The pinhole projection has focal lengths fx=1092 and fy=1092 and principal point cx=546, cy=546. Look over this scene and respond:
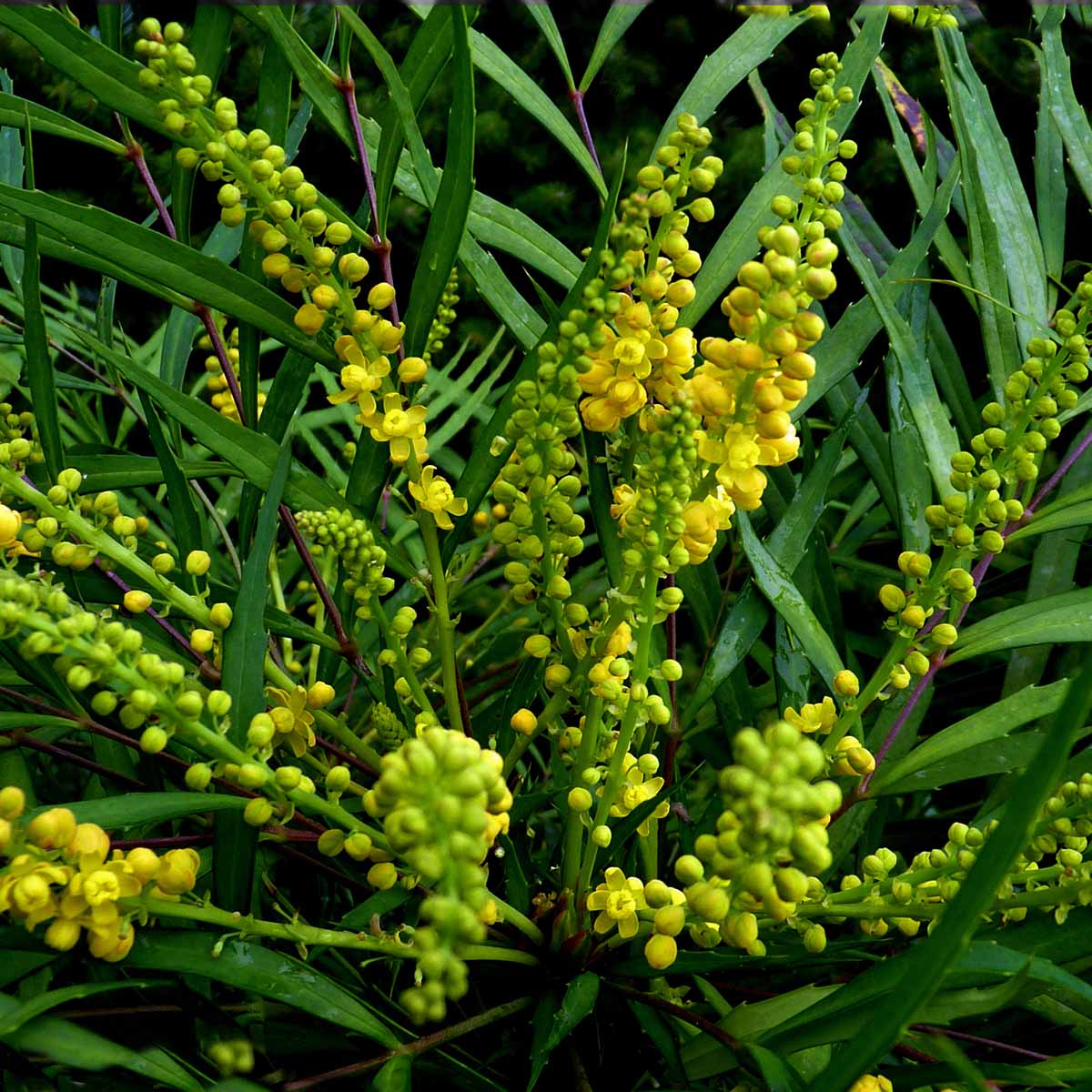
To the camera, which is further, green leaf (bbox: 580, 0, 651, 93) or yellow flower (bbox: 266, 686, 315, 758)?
green leaf (bbox: 580, 0, 651, 93)

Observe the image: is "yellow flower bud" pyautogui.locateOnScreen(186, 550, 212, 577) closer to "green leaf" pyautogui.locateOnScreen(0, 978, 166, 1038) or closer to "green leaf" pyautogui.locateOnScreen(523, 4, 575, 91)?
"green leaf" pyautogui.locateOnScreen(0, 978, 166, 1038)

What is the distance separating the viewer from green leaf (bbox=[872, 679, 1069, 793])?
48 cm

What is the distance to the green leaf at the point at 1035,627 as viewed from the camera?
1.62ft

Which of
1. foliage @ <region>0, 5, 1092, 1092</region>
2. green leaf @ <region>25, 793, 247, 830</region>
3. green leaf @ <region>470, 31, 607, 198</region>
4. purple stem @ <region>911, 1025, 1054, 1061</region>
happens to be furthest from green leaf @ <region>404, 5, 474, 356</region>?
purple stem @ <region>911, 1025, 1054, 1061</region>

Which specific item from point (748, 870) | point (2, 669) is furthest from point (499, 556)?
point (748, 870)

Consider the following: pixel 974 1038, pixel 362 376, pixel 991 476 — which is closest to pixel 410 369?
pixel 362 376

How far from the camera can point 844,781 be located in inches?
22.0

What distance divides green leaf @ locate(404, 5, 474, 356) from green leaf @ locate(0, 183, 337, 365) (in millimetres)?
46

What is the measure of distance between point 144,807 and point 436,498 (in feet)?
0.51

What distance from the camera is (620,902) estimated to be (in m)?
0.40

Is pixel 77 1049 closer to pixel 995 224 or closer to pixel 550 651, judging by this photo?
pixel 550 651

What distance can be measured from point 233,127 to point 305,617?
2.44 feet

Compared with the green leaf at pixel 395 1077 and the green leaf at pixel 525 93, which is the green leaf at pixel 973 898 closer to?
the green leaf at pixel 395 1077

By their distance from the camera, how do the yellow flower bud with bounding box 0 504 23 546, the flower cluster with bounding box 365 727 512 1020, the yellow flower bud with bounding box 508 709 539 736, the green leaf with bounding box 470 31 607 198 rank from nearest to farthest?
the flower cluster with bounding box 365 727 512 1020 → the yellow flower bud with bounding box 0 504 23 546 → the yellow flower bud with bounding box 508 709 539 736 → the green leaf with bounding box 470 31 607 198
